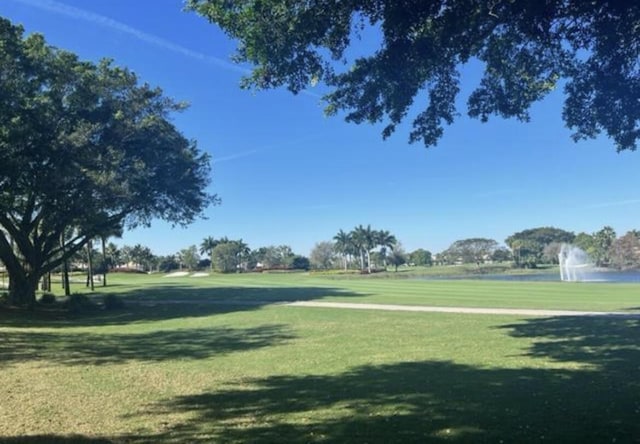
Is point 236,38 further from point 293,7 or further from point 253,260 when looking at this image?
point 253,260

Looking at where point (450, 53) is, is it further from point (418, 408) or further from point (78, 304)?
point (78, 304)

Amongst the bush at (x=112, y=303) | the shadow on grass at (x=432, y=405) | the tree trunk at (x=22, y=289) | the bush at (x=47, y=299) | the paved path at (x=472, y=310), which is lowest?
the paved path at (x=472, y=310)

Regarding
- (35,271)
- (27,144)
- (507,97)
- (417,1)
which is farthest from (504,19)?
(35,271)

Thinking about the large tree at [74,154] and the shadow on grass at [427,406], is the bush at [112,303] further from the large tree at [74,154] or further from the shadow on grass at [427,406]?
the shadow on grass at [427,406]

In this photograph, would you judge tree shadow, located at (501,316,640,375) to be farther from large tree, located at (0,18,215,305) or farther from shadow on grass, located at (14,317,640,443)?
large tree, located at (0,18,215,305)

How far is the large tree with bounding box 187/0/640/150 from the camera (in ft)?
24.9

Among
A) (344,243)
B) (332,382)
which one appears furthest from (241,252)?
(332,382)

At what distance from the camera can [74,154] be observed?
80.3 feet

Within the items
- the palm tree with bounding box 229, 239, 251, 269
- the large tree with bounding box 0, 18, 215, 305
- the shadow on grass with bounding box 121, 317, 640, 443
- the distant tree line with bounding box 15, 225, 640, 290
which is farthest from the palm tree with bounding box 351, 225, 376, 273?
the shadow on grass with bounding box 121, 317, 640, 443

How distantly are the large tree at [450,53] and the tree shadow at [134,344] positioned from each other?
7020 mm

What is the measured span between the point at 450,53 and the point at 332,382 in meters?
5.61

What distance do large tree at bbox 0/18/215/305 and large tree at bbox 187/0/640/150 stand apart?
Result: 17.6m

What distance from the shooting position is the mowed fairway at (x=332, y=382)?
20.3ft

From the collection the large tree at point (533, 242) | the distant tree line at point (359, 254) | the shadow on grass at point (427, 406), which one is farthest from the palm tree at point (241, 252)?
the shadow on grass at point (427, 406)
